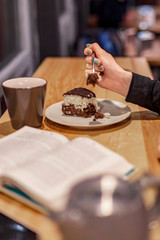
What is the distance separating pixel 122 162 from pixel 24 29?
7.21 ft

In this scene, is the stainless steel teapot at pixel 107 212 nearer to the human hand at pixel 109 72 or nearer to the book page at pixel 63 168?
the book page at pixel 63 168

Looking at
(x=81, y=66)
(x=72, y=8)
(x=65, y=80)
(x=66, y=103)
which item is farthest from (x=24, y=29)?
(x=72, y=8)

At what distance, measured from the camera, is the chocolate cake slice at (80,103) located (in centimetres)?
125

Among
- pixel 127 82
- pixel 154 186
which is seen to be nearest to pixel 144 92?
pixel 127 82

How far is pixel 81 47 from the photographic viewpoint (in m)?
3.21

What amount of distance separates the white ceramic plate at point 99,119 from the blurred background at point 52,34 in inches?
23.1

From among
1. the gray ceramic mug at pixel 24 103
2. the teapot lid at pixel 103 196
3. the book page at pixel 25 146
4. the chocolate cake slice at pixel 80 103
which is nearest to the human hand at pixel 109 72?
the chocolate cake slice at pixel 80 103

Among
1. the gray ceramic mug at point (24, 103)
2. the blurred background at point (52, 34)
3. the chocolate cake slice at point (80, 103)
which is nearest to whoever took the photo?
the gray ceramic mug at point (24, 103)

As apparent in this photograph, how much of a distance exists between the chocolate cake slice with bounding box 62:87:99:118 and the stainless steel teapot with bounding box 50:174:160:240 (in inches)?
26.4

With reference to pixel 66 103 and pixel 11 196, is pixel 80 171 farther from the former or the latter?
pixel 66 103

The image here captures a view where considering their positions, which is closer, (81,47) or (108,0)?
(81,47)

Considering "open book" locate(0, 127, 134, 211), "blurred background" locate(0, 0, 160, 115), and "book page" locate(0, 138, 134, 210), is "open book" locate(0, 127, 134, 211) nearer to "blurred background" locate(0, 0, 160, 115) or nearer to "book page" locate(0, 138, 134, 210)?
"book page" locate(0, 138, 134, 210)

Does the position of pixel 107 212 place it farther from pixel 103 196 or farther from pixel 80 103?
pixel 80 103

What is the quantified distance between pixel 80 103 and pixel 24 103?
8.6 inches
